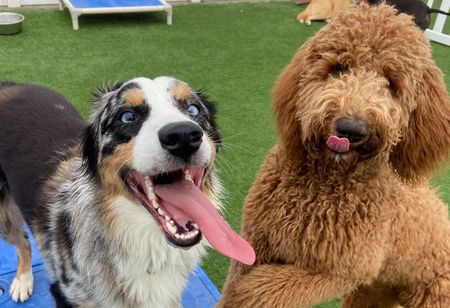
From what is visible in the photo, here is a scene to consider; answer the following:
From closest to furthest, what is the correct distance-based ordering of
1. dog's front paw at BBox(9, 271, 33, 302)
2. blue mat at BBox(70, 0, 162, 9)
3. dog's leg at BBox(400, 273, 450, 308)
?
1. dog's leg at BBox(400, 273, 450, 308)
2. dog's front paw at BBox(9, 271, 33, 302)
3. blue mat at BBox(70, 0, 162, 9)

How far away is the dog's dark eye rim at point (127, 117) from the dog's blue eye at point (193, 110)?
0.78ft

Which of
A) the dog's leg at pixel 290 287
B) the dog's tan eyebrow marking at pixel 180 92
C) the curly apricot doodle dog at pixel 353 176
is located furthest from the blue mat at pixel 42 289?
the dog's tan eyebrow marking at pixel 180 92

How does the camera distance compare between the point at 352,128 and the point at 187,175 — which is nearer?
the point at 352,128

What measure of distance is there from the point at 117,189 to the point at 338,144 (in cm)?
87

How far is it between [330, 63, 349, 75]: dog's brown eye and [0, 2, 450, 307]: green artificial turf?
5.65ft

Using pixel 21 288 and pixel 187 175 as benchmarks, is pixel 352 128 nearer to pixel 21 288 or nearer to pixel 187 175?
pixel 187 175

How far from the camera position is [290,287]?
6.73ft

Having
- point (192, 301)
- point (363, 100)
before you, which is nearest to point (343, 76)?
point (363, 100)

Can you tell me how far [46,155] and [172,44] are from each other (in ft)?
12.1

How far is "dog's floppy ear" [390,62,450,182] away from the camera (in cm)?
180

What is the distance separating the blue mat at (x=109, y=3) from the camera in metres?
5.93

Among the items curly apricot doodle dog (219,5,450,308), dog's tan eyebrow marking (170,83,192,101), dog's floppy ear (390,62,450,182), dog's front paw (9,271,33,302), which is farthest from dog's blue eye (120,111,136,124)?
dog's front paw (9,271,33,302)

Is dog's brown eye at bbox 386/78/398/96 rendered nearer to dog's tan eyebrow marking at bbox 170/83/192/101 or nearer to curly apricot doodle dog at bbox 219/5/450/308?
curly apricot doodle dog at bbox 219/5/450/308

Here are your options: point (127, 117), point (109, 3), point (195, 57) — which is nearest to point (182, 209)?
point (127, 117)
